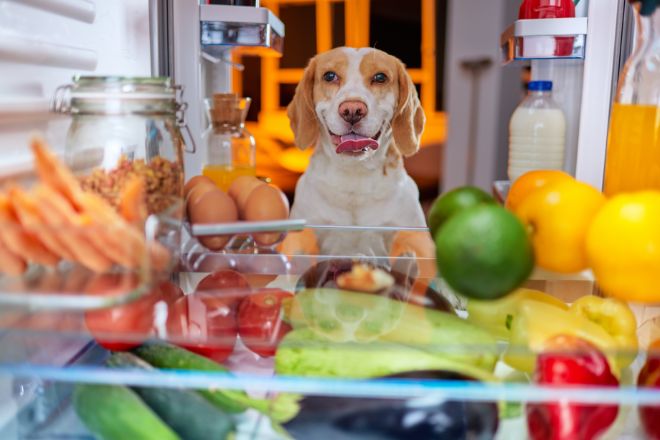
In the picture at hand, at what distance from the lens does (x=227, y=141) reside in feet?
3.92

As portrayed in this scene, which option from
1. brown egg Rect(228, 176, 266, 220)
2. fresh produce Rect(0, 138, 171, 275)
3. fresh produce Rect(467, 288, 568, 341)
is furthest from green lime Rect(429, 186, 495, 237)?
fresh produce Rect(0, 138, 171, 275)

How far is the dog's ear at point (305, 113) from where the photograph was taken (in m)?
1.24

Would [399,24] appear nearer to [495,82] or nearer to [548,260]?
[548,260]

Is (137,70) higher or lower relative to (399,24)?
lower

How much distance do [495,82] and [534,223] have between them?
63.2 inches

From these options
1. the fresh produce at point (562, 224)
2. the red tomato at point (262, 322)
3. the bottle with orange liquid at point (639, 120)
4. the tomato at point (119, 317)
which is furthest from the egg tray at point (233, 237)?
the bottle with orange liquid at point (639, 120)

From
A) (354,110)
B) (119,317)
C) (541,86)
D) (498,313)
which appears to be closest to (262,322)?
(119,317)

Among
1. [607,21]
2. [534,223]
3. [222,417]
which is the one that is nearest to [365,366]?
[222,417]

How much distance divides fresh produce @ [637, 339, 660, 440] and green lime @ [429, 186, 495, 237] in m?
0.28

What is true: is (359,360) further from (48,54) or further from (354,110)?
(354,110)

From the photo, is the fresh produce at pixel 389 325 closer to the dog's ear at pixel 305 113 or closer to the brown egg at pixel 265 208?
the brown egg at pixel 265 208

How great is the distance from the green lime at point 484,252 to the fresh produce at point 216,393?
21 centimetres

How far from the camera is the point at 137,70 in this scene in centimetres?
108

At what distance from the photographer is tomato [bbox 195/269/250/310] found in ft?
2.45
